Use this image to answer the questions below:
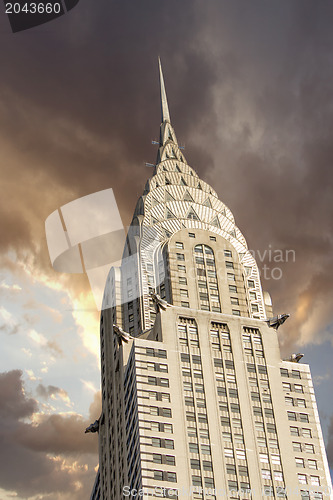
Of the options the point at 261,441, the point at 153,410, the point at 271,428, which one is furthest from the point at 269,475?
the point at 153,410

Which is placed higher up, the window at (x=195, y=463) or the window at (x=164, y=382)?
the window at (x=164, y=382)

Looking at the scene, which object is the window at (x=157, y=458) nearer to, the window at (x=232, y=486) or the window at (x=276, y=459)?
the window at (x=232, y=486)

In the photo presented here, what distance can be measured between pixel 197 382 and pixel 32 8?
68.6m

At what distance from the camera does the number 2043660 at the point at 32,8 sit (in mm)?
138625

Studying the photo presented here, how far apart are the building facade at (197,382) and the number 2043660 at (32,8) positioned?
190 feet

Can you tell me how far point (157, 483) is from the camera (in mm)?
→ 134625

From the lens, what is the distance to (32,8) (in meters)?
139

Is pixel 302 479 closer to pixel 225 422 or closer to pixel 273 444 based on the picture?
pixel 273 444

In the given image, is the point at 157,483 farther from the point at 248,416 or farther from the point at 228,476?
the point at 248,416

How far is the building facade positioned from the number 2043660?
190 ft

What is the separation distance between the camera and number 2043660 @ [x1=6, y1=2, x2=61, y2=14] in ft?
455

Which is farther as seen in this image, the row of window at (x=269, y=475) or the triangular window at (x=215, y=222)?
the triangular window at (x=215, y=222)

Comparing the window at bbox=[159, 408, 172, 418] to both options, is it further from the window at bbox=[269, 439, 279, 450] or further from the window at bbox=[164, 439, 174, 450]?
the window at bbox=[269, 439, 279, 450]

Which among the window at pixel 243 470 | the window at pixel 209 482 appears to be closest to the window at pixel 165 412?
the window at pixel 209 482
